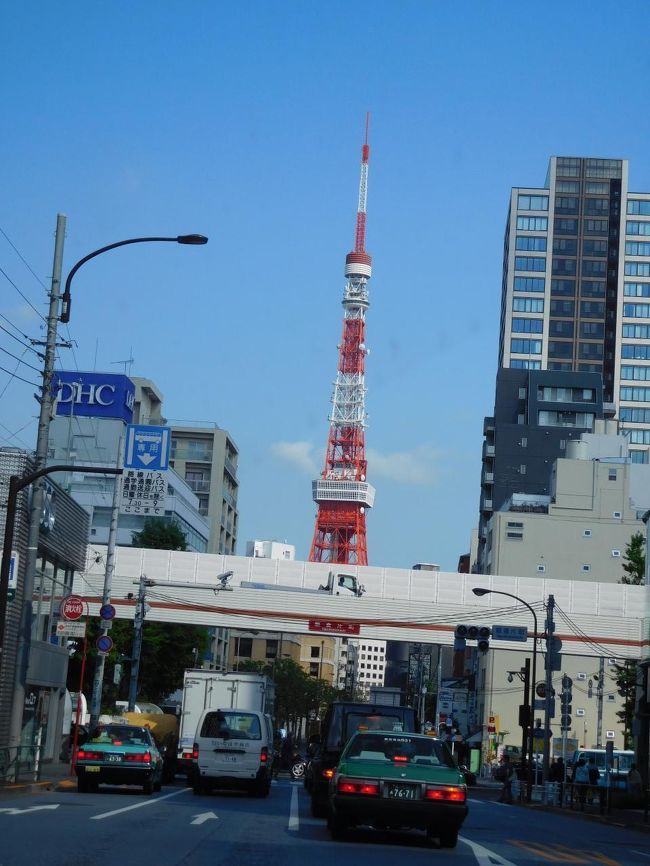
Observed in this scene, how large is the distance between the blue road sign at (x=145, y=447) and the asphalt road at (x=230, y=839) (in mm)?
16738

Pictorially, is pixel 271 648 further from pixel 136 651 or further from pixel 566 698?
pixel 566 698

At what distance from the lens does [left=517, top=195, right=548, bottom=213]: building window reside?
155 meters

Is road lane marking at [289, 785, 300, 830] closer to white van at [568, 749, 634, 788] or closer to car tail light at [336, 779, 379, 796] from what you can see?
car tail light at [336, 779, 379, 796]

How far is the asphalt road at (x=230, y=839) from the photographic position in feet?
44.5

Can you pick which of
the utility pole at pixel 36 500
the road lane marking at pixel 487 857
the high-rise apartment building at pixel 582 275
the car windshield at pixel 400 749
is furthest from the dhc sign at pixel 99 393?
the high-rise apartment building at pixel 582 275

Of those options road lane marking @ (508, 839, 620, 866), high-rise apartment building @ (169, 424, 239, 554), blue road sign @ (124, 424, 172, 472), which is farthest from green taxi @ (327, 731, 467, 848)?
high-rise apartment building @ (169, 424, 239, 554)

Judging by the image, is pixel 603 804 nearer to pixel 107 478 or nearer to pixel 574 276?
pixel 107 478

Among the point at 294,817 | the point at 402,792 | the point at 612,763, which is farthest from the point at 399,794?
the point at 612,763

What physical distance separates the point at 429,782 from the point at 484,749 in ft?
274

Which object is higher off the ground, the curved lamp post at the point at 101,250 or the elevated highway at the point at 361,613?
the curved lamp post at the point at 101,250

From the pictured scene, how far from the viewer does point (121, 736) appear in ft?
93.9

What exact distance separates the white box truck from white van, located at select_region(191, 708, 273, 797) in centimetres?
775

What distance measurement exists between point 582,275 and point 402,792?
143779 mm

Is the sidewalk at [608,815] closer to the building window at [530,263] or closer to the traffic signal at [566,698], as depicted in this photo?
the traffic signal at [566,698]
